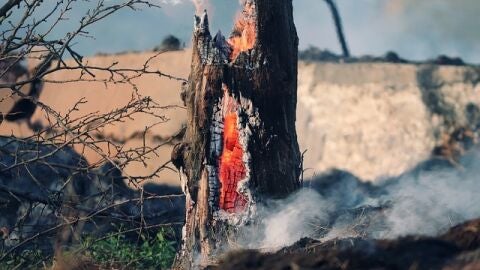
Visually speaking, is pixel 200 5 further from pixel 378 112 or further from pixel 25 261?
pixel 378 112

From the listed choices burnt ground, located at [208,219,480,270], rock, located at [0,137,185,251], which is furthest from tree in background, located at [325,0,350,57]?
burnt ground, located at [208,219,480,270]

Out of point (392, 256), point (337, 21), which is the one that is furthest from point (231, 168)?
point (337, 21)

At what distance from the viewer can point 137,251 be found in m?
6.93

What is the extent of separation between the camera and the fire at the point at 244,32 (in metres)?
5.95

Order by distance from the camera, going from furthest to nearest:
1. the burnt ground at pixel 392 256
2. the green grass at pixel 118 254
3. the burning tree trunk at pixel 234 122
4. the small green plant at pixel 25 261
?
the small green plant at pixel 25 261
the green grass at pixel 118 254
the burning tree trunk at pixel 234 122
the burnt ground at pixel 392 256

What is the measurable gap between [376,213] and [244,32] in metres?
1.69

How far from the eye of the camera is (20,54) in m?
6.67

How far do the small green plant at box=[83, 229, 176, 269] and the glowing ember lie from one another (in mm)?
838

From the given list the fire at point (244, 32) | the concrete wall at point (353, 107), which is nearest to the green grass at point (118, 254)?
the fire at point (244, 32)

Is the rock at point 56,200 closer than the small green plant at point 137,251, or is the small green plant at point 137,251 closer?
the small green plant at point 137,251

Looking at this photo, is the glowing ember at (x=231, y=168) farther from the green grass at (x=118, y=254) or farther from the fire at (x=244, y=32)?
the green grass at (x=118, y=254)

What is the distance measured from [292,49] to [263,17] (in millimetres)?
366

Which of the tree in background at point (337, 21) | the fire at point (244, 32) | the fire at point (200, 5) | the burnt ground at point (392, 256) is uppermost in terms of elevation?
the tree in background at point (337, 21)

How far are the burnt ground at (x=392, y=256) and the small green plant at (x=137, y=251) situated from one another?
7.35 ft
